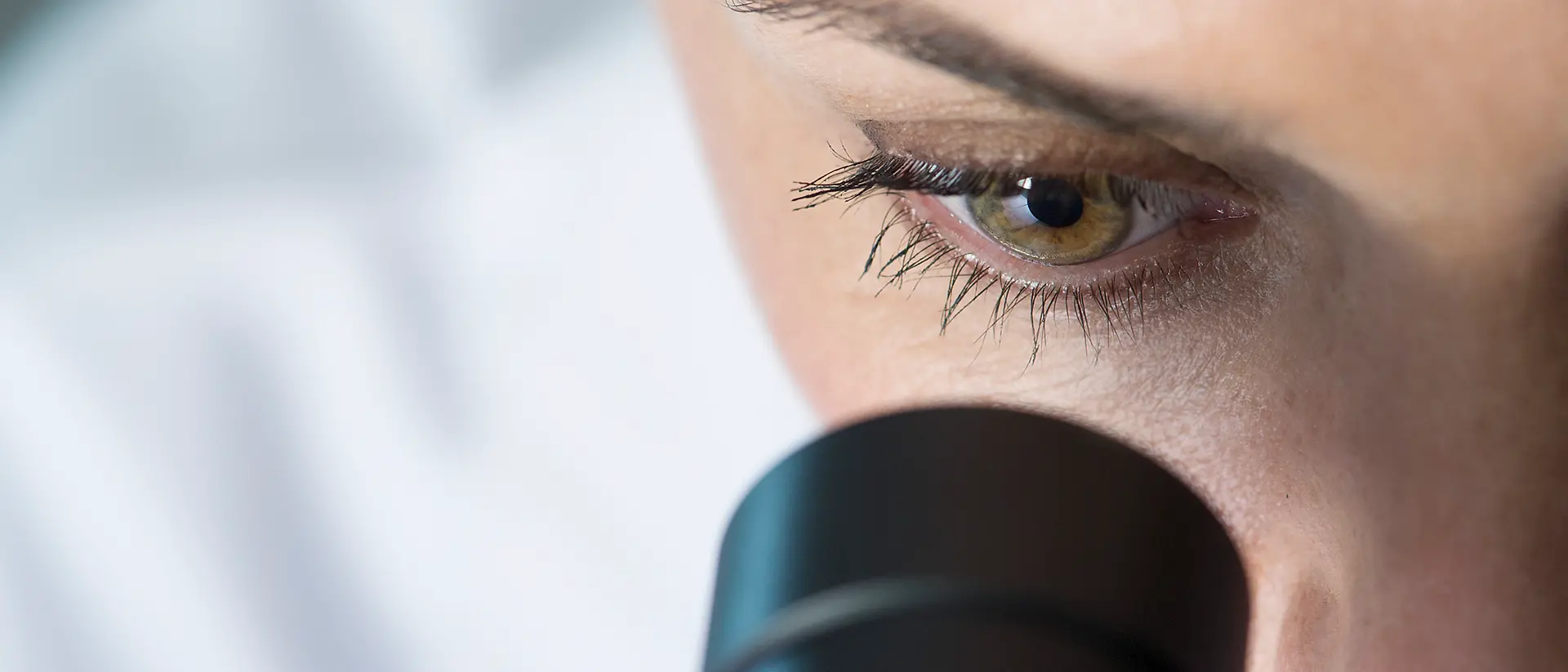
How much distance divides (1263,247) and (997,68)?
0.42 ft

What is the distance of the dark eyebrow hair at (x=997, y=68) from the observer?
46cm

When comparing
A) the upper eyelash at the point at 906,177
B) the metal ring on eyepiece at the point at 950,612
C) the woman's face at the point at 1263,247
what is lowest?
the metal ring on eyepiece at the point at 950,612

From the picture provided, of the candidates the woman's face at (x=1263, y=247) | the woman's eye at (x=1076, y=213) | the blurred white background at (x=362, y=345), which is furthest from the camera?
the blurred white background at (x=362, y=345)

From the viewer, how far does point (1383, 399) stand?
0.51 m

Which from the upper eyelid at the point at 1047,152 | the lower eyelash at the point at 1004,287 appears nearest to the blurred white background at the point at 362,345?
the lower eyelash at the point at 1004,287

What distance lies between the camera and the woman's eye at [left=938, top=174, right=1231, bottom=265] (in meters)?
0.56

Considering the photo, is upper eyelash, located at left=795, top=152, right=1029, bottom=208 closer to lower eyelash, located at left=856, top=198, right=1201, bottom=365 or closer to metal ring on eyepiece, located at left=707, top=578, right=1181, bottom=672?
lower eyelash, located at left=856, top=198, right=1201, bottom=365

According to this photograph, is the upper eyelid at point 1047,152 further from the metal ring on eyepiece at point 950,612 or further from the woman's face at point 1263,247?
the metal ring on eyepiece at point 950,612

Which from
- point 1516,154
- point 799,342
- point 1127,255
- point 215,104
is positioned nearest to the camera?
point 1516,154

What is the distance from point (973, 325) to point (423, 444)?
0.79 meters

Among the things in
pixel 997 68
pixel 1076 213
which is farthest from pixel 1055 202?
pixel 997 68

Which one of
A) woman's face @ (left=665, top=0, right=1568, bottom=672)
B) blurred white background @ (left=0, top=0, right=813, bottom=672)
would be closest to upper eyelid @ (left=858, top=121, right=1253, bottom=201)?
woman's face @ (left=665, top=0, right=1568, bottom=672)

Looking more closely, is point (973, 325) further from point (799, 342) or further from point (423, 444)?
point (423, 444)

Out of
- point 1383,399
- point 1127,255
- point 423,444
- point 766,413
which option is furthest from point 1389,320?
point 423,444
